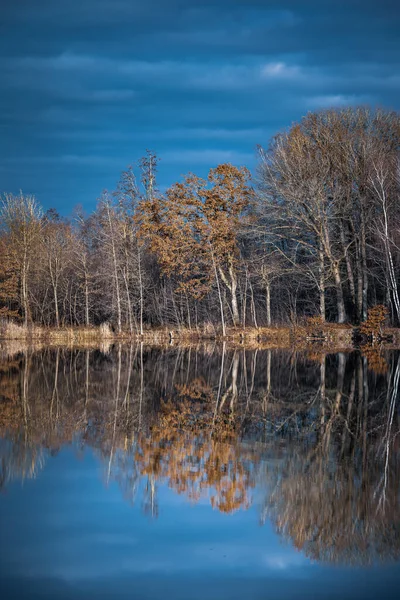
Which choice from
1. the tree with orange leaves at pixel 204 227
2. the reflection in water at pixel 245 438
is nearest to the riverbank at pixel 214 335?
the tree with orange leaves at pixel 204 227

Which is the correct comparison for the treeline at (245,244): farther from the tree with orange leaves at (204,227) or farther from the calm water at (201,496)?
the calm water at (201,496)

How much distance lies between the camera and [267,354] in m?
35.7

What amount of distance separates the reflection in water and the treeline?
18.3 metres

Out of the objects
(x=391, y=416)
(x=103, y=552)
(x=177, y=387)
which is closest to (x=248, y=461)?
(x=103, y=552)

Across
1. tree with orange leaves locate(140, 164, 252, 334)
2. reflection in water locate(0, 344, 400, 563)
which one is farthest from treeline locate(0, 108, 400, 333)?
reflection in water locate(0, 344, 400, 563)

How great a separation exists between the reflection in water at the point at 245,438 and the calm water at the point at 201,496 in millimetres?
36

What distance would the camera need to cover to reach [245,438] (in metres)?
14.1

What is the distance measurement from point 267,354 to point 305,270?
1118cm

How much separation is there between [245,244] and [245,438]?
38657 mm

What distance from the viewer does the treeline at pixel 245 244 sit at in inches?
1751

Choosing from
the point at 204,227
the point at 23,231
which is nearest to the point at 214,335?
the point at 204,227

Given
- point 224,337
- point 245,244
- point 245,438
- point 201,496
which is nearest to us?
point 201,496

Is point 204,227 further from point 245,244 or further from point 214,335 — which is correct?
point 214,335

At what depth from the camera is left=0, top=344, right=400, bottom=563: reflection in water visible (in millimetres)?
9367
